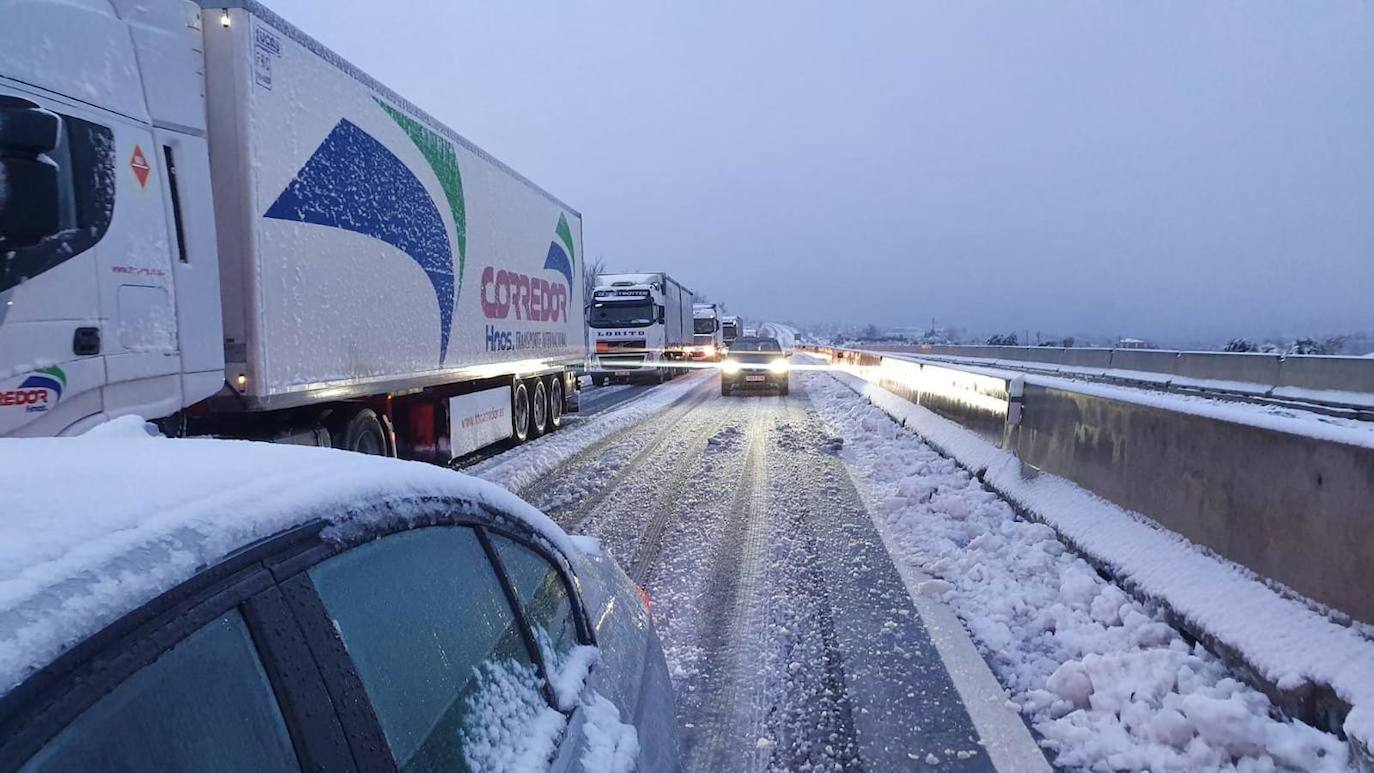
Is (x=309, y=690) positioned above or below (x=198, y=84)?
below

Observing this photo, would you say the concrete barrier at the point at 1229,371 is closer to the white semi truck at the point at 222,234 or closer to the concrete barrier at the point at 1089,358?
the concrete barrier at the point at 1089,358

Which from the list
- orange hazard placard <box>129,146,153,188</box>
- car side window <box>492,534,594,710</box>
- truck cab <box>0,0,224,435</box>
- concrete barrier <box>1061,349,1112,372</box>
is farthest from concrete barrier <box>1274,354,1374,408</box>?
orange hazard placard <box>129,146,153,188</box>

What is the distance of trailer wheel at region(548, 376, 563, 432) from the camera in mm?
15469

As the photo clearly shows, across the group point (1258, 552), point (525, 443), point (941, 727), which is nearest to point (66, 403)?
point (941, 727)

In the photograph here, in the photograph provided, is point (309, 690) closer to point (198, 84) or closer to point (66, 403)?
point (66, 403)

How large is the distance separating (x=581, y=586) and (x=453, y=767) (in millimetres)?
1070

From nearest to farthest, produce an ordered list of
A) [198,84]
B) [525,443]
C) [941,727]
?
[941,727] < [198,84] < [525,443]

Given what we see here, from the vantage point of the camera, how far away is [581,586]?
2.64 m

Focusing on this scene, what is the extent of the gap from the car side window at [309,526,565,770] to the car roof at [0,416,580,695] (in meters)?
0.09

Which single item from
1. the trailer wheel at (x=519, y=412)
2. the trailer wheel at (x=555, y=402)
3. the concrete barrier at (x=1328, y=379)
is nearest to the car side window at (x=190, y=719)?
the trailer wheel at (x=519, y=412)

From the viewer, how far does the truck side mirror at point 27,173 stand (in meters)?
3.43

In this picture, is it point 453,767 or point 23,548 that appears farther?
point 453,767

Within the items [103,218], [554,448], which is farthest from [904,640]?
[554,448]

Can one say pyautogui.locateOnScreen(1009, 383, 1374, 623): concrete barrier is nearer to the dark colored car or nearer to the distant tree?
the dark colored car
